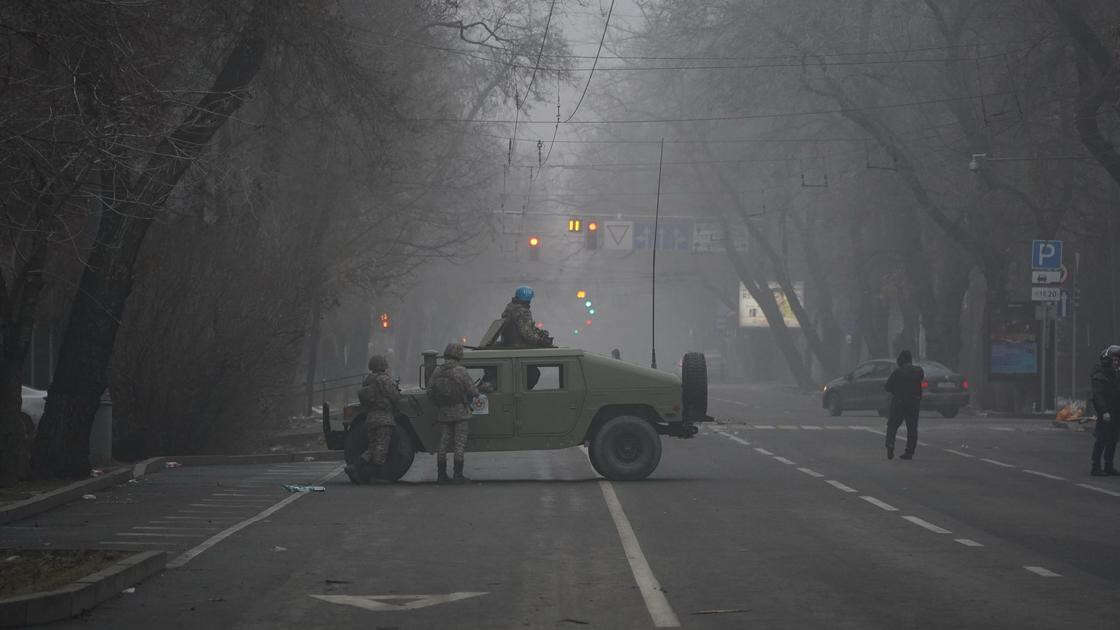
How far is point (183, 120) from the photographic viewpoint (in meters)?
20.3

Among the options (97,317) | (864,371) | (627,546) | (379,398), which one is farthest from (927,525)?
(864,371)

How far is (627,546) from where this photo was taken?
535 inches

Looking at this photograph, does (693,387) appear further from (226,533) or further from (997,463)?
(226,533)

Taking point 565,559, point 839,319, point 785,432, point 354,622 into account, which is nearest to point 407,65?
point 785,432

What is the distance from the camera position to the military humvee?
20.3 meters

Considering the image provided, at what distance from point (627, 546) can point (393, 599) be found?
3.26 metres

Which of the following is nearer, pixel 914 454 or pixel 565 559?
pixel 565 559

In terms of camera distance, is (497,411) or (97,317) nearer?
(497,411)

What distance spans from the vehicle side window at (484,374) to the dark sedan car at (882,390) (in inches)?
894

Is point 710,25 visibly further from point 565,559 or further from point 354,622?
point 354,622

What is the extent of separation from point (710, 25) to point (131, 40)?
116 feet

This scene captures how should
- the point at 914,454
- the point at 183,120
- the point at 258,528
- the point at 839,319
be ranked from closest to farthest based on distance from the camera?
the point at 258,528 < the point at 183,120 < the point at 914,454 < the point at 839,319

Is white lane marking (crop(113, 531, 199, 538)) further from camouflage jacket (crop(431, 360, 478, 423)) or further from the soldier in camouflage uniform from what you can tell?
the soldier in camouflage uniform

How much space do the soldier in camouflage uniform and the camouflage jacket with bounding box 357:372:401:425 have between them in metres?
1.75
